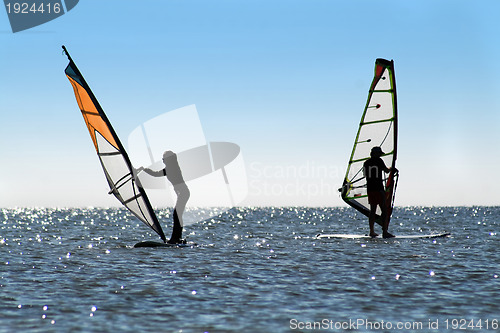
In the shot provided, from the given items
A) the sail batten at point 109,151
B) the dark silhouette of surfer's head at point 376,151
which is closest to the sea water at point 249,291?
the sail batten at point 109,151

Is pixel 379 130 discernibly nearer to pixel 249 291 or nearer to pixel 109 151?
pixel 109 151

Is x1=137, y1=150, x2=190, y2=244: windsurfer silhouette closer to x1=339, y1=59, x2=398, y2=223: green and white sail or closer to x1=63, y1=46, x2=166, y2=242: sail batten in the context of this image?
x1=63, y1=46, x2=166, y2=242: sail batten

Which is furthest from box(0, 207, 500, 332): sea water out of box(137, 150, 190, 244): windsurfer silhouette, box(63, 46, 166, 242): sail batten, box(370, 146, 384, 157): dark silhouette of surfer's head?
box(370, 146, 384, 157): dark silhouette of surfer's head

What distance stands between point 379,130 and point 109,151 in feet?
24.6

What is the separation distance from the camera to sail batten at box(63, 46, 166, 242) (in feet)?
36.7

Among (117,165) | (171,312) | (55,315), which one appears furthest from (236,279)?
(117,165)

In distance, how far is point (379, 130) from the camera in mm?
15320

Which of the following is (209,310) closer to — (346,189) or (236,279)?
(236,279)

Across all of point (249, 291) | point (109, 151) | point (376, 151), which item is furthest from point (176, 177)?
point (376, 151)

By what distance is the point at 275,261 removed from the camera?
1155cm

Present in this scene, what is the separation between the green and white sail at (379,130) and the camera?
49.2 feet

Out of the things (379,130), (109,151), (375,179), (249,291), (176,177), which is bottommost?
(249,291)

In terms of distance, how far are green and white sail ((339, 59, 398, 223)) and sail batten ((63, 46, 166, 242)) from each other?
21.1 ft

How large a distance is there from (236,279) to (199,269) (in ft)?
4.04
